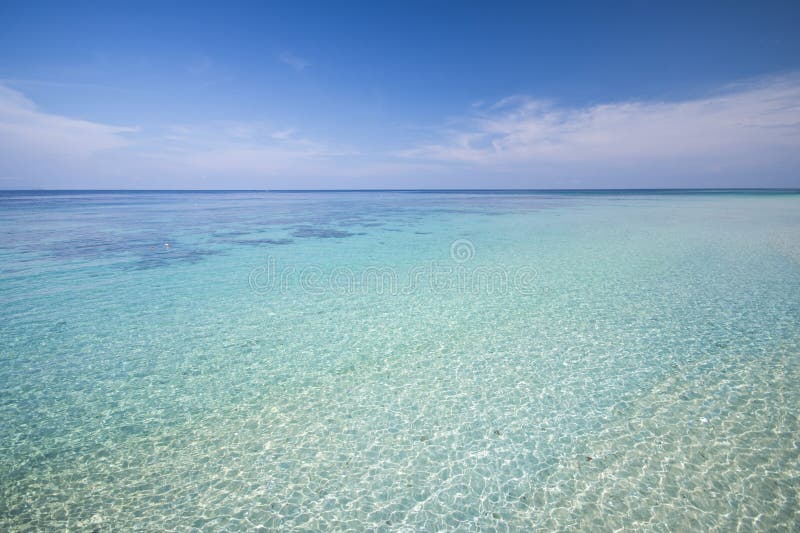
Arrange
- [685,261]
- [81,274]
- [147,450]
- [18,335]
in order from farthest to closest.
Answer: [685,261]
[81,274]
[18,335]
[147,450]

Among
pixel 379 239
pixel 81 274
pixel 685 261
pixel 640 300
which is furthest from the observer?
pixel 379 239

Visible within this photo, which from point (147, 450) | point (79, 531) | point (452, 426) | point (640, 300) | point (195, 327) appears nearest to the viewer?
point (79, 531)

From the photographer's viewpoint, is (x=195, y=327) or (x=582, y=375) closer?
(x=582, y=375)

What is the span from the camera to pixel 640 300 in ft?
28.8

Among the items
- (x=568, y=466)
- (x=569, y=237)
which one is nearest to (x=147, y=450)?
(x=568, y=466)

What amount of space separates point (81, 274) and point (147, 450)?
418 inches

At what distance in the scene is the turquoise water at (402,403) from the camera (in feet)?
11.1

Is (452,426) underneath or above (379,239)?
underneath

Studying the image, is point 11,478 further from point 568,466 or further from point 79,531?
point 568,466

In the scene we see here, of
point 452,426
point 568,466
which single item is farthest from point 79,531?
point 568,466

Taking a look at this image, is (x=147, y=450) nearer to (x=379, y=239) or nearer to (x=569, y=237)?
(x=379, y=239)

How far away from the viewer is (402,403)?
4977 millimetres

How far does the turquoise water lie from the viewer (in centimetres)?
338

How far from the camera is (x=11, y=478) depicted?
360 cm
